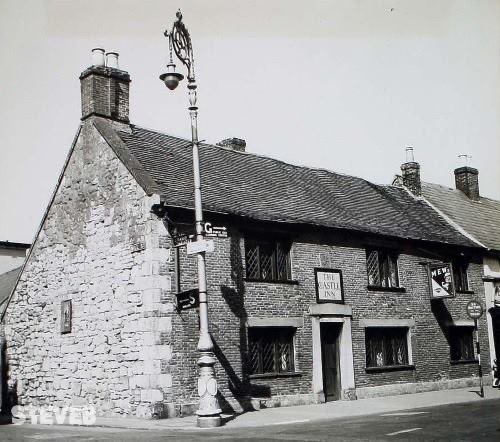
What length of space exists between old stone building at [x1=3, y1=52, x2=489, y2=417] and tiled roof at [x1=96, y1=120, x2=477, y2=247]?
0.08m

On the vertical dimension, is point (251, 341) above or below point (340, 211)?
below

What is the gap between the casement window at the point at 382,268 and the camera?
832 inches

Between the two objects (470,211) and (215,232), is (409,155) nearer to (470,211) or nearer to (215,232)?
(470,211)

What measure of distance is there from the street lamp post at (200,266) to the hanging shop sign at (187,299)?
164cm

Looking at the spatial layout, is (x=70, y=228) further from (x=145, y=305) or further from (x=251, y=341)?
(x=251, y=341)

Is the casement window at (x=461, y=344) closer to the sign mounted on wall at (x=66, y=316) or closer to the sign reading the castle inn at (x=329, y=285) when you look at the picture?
the sign reading the castle inn at (x=329, y=285)

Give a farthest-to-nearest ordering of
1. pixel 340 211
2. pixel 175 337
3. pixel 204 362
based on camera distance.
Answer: pixel 340 211 < pixel 175 337 < pixel 204 362

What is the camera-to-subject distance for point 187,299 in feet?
50.9

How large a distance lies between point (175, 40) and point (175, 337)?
688 centimetres

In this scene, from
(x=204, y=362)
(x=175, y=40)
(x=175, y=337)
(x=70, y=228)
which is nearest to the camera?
(x=204, y=362)

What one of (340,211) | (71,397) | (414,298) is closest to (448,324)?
(414,298)

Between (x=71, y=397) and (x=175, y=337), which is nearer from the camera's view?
(x=175, y=337)

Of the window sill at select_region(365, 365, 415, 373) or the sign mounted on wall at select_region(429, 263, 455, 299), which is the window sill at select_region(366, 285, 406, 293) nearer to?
the sign mounted on wall at select_region(429, 263, 455, 299)

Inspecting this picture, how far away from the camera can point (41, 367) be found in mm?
19547
